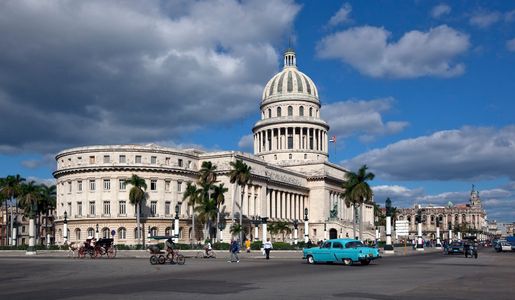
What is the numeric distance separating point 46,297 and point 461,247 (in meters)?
52.3

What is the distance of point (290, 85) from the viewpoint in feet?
480

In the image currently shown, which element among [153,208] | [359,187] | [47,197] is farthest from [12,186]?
Result: [359,187]

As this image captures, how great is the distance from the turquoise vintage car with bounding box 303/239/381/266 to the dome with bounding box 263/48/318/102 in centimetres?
10349

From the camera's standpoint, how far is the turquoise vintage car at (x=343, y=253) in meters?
39.4

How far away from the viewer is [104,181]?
96.7 m

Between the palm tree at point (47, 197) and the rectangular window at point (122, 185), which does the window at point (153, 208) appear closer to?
the rectangular window at point (122, 185)

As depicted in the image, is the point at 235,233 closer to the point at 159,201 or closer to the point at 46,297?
the point at 159,201

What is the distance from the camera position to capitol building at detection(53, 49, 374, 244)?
3789 inches

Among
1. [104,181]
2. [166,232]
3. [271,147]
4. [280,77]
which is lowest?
[166,232]

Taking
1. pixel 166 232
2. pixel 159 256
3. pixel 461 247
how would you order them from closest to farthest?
pixel 159 256 → pixel 461 247 → pixel 166 232

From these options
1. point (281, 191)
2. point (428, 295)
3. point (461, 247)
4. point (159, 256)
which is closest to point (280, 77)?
point (281, 191)

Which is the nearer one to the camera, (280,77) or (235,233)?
(235,233)

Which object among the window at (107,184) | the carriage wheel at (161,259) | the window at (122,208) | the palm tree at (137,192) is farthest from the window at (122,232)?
the carriage wheel at (161,259)

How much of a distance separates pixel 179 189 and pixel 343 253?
64597mm
